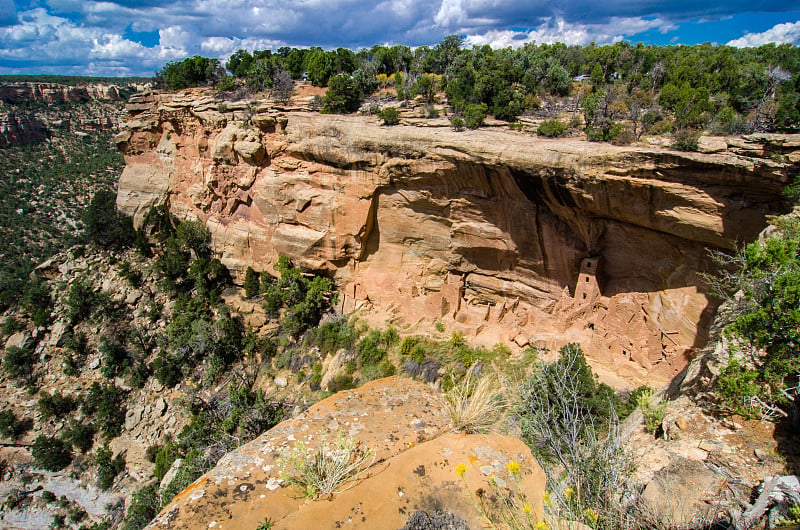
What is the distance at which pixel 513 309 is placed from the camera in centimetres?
1900

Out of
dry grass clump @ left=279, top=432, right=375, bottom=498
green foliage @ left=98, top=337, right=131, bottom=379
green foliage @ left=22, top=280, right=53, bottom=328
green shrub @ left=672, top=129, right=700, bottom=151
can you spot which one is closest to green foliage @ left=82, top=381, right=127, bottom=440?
green foliage @ left=98, top=337, right=131, bottom=379

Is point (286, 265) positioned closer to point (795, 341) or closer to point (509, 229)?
point (509, 229)

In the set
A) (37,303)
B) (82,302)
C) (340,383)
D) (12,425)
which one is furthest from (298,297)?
(37,303)

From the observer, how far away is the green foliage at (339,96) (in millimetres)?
21656

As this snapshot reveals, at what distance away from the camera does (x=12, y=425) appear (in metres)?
20.9

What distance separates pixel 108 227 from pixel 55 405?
11052mm

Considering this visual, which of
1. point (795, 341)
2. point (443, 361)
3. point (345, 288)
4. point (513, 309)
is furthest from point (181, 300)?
point (795, 341)

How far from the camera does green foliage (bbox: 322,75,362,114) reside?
2166cm

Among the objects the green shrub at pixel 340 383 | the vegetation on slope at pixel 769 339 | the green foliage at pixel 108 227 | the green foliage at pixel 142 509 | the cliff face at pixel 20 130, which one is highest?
the cliff face at pixel 20 130

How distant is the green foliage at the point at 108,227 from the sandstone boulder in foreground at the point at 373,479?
90.6 feet

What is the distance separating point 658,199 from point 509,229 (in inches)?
216

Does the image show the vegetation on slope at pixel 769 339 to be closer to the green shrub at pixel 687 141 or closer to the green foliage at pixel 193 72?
the green shrub at pixel 687 141

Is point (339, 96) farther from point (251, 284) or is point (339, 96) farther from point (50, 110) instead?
point (50, 110)

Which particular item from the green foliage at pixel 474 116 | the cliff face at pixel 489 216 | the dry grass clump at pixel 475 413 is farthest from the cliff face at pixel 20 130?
the dry grass clump at pixel 475 413
